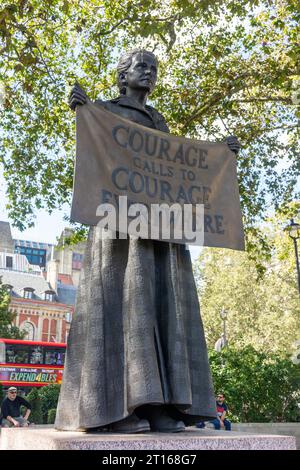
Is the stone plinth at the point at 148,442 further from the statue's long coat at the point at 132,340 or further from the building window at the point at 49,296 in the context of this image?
the building window at the point at 49,296

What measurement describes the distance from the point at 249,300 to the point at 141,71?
29.1 metres

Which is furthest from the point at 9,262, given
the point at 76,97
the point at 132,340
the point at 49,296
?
the point at 132,340

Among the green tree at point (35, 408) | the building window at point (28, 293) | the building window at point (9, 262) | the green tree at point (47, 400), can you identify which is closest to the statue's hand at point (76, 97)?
the green tree at point (35, 408)

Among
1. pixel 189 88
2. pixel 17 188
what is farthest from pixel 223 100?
pixel 17 188

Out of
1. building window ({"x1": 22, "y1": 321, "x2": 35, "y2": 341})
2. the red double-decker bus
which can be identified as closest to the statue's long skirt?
the red double-decker bus

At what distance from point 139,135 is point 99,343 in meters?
1.50

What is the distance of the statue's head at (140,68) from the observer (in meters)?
4.18

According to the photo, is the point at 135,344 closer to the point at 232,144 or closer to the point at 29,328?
the point at 232,144

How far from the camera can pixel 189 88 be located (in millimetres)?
13648

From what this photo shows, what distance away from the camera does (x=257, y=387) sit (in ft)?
50.9

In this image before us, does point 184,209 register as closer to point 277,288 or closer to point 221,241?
point 221,241

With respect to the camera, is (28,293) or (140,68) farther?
(28,293)

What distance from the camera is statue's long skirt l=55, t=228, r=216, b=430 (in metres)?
3.31

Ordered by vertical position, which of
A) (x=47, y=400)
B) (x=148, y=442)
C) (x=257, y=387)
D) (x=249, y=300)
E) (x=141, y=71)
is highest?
(x=249, y=300)
